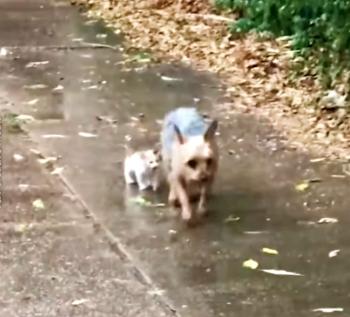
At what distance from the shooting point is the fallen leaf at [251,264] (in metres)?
6.44

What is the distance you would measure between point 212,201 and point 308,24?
165 inches

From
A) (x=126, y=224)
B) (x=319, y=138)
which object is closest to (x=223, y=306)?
(x=126, y=224)

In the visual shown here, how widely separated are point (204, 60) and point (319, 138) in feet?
9.53

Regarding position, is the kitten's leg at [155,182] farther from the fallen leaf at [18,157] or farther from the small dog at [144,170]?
the fallen leaf at [18,157]

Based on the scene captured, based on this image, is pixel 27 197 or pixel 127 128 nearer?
pixel 27 197

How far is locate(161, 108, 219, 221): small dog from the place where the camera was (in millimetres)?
7145

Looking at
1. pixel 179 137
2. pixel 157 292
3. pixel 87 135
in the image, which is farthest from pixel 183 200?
pixel 87 135

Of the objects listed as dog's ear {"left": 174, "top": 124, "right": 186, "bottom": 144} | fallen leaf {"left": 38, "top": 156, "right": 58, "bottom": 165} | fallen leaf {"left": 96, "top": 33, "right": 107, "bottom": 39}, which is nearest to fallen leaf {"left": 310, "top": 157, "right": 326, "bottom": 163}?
dog's ear {"left": 174, "top": 124, "right": 186, "bottom": 144}

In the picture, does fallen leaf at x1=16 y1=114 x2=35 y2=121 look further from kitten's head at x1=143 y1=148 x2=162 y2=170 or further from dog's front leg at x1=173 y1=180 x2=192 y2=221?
dog's front leg at x1=173 y1=180 x2=192 y2=221

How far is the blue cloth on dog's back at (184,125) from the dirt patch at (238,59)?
148cm

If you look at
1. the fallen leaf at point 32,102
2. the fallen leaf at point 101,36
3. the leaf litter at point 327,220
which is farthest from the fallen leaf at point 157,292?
the fallen leaf at point 101,36

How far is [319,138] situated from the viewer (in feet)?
29.7

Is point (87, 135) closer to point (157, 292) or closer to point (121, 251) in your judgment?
point (121, 251)

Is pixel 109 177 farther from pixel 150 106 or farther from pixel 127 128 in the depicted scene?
pixel 150 106
